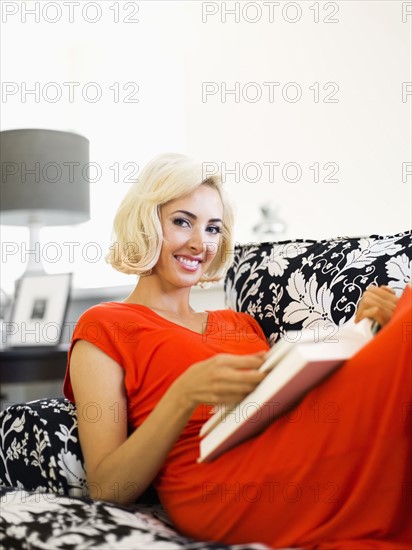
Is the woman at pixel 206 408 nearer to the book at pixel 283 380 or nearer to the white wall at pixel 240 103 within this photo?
the book at pixel 283 380

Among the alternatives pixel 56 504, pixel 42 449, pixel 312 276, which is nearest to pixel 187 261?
pixel 312 276

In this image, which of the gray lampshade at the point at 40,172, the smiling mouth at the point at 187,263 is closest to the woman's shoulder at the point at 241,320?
the smiling mouth at the point at 187,263

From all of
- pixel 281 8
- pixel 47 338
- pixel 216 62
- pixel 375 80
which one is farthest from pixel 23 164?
pixel 375 80

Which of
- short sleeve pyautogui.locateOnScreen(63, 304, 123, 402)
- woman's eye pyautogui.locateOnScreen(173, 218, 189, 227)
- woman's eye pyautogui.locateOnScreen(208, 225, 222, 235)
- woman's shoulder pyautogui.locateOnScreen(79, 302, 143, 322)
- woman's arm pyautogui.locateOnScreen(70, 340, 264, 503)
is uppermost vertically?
woman's eye pyautogui.locateOnScreen(173, 218, 189, 227)

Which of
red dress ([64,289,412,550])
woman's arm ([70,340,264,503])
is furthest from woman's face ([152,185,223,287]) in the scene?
red dress ([64,289,412,550])

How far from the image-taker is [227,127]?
279cm

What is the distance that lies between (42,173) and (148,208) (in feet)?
4.28

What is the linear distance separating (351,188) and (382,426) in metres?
1.56

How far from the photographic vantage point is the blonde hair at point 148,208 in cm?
144

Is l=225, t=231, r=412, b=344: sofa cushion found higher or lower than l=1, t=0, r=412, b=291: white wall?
lower

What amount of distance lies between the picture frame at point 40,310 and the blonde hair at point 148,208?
1.15 metres

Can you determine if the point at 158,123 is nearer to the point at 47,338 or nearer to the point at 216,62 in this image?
the point at 216,62

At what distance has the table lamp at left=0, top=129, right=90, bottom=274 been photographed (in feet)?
8.59

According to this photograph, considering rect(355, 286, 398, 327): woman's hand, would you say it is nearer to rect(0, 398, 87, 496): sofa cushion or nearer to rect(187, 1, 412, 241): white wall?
rect(0, 398, 87, 496): sofa cushion
